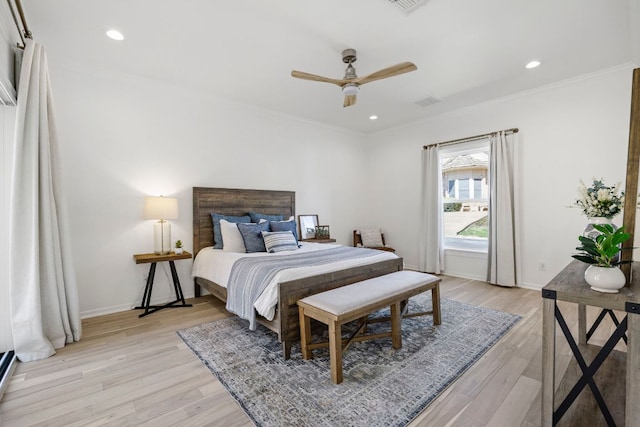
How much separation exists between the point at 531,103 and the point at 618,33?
1393 millimetres

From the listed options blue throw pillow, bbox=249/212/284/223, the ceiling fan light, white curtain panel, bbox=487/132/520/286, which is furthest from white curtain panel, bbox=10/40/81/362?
white curtain panel, bbox=487/132/520/286

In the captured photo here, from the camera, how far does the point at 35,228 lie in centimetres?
229

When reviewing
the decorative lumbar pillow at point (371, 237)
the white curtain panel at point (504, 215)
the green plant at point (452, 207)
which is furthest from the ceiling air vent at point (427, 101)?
the decorative lumbar pillow at point (371, 237)

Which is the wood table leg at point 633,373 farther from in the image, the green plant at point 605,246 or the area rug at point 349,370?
the area rug at point 349,370

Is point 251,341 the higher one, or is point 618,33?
point 618,33

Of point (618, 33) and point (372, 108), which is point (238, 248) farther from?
point (618, 33)

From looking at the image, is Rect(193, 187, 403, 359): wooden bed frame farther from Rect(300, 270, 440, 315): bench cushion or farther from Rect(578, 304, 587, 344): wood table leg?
Rect(578, 304, 587, 344): wood table leg

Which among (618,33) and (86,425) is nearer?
(86,425)

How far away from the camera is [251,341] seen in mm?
2578

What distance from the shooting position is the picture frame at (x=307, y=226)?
5008 mm

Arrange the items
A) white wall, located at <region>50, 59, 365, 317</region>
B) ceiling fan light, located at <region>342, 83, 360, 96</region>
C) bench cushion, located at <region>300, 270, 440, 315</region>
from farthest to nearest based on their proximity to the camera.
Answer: white wall, located at <region>50, 59, 365, 317</region>, ceiling fan light, located at <region>342, 83, 360, 96</region>, bench cushion, located at <region>300, 270, 440, 315</region>

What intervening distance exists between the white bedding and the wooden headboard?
266 millimetres

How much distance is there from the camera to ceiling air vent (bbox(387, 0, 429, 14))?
219cm

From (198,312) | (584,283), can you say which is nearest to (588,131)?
(584,283)
